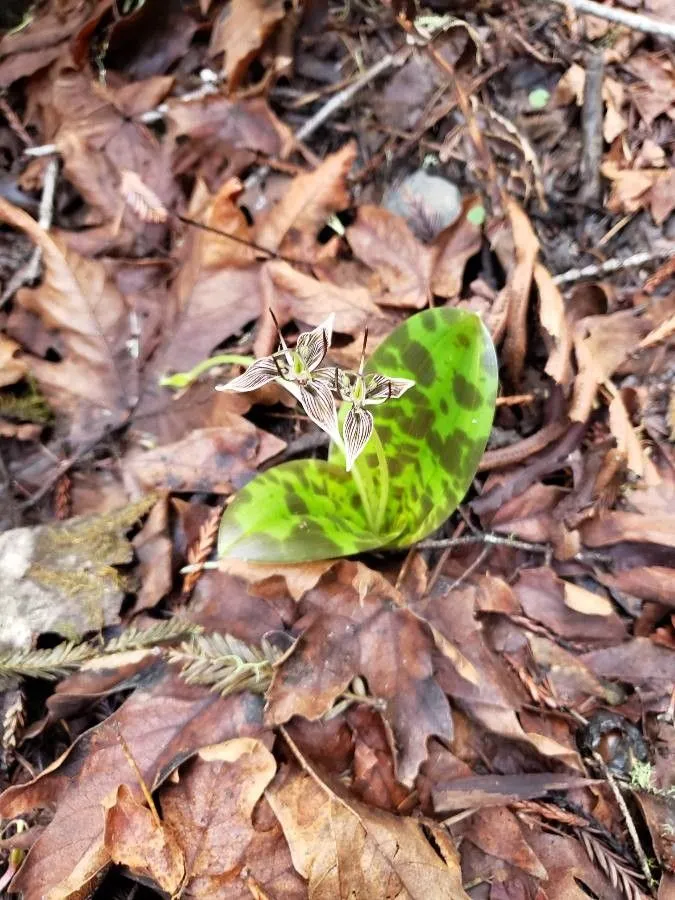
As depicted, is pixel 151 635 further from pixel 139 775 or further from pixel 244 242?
pixel 244 242

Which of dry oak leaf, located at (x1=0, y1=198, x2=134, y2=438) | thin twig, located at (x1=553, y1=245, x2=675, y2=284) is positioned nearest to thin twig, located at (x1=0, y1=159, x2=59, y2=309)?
dry oak leaf, located at (x1=0, y1=198, x2=134, y2=438)

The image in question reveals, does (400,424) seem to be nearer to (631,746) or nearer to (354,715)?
(354,715)

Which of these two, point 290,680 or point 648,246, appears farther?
point 648,246

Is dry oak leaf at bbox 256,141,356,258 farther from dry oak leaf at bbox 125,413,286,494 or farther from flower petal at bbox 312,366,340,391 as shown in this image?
flower petal at bbox 312,366,340,391

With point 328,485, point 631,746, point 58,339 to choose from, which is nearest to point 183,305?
point 58,339

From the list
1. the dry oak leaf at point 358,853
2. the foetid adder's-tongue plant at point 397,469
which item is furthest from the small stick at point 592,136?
the dry oak leaf at point 358,853

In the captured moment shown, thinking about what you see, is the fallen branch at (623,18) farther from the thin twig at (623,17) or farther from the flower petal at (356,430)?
the flower petal at (356,430)
